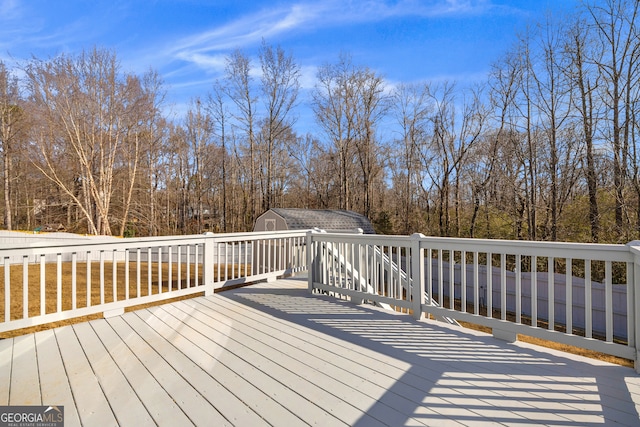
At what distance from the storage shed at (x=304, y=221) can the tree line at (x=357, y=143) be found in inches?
163

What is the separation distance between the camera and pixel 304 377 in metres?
2.13

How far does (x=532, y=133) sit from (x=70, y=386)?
11.3 metres

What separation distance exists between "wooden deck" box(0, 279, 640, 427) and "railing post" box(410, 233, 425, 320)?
19cm

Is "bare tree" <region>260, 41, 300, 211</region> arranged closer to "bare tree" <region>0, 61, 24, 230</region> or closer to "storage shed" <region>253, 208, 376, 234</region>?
"storage shed" <region>253, 208, 376, 234</region>

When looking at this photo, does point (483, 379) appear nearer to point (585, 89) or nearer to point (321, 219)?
point (321, 219)

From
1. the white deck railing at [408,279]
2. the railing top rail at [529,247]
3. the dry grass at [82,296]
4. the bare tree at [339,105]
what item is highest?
the bare tree at [339,105]

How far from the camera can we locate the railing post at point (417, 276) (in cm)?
333

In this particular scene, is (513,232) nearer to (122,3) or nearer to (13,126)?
(122,3)

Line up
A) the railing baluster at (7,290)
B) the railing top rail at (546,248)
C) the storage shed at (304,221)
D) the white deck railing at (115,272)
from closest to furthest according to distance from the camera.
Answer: the railing top rail at (546,248) → the railing baluster at (7,290) → the white deck railing at (115,272) → the storage shed at (304,221)

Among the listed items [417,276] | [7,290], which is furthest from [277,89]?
[7,290]

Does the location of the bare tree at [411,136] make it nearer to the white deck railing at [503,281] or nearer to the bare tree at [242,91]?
the bare tree at [242,91]

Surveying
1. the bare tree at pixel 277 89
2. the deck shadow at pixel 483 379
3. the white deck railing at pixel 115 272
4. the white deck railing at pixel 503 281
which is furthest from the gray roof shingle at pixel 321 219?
the deck shadow at pixel 483 379

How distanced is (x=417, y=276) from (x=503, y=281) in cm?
79

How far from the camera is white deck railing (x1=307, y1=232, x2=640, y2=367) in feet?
7.36
